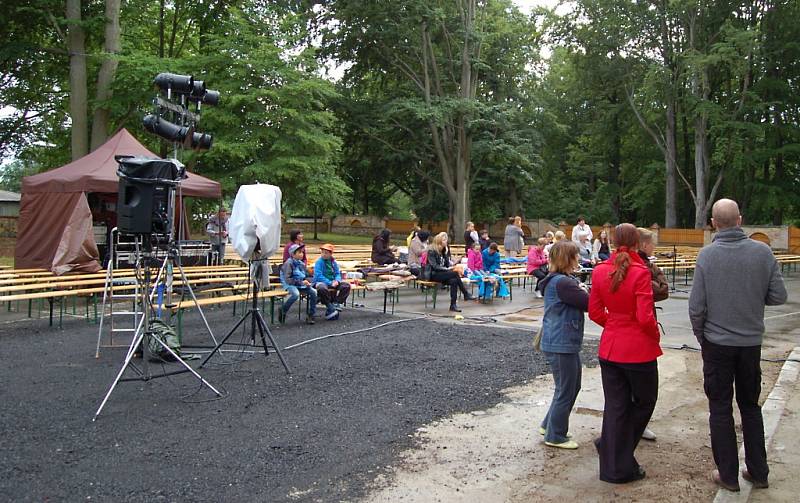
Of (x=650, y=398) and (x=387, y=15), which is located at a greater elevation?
(x=387, y=15)

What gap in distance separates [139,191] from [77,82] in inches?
670

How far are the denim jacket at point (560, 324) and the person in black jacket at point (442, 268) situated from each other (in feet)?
24.9

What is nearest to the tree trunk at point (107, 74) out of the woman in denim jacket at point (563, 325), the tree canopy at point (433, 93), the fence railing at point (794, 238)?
the tree canopy at point (433, 93)

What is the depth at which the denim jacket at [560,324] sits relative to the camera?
185 inches

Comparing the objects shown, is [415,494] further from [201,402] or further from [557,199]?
[557,199]

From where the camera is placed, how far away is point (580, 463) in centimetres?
459

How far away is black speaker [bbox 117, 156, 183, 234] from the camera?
587cm

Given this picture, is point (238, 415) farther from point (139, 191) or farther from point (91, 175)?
point (91, 175)

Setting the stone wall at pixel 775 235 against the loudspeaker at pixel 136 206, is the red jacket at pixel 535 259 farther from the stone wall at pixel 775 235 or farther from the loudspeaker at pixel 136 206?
the stone wall at pixel 775 235

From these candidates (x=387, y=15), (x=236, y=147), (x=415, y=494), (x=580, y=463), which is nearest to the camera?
(x=415, y=494)

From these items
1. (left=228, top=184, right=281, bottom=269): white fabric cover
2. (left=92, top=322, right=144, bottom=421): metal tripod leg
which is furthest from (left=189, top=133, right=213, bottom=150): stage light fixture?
(left=92, top=322, right=144, bottom=421): metal tripod leg

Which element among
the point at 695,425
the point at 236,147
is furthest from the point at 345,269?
the point at 695,425

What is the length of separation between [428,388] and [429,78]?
26466 mm

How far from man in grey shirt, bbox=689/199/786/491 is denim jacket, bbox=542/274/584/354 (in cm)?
84
